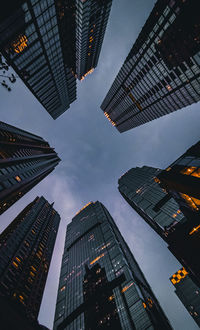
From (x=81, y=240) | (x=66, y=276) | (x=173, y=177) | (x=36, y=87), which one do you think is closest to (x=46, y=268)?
(x=66, y=276)

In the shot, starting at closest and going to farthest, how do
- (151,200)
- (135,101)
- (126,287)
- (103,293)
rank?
(126,287)
(103,293)
(135,101)
(151,200)

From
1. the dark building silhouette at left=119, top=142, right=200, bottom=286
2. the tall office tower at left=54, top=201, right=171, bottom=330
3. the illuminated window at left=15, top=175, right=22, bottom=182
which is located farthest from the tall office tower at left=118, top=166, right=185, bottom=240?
the illuminated window at left=15, top=175, right=22, bottom=182

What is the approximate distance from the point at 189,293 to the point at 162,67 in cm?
11312

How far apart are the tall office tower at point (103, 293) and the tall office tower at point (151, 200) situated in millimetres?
23652

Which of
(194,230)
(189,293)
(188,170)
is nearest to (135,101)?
(188,170)

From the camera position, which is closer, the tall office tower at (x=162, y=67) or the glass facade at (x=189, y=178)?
the glass facade at (x=189, y=178)

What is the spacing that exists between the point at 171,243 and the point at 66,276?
9812 centimetres

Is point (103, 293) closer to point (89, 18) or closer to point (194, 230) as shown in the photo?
point (194, 230)

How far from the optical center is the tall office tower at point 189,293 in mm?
90325

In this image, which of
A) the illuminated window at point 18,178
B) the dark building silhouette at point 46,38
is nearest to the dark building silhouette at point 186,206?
the dark building silhouette at point 46,38

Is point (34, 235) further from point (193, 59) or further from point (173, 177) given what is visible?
point (193, 59)

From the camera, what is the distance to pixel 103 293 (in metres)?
68.5

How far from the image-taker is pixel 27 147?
84812 millimetres

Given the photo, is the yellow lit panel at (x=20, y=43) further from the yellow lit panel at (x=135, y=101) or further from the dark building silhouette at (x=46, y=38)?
the yellow lit panel at (x=135, y=101)
